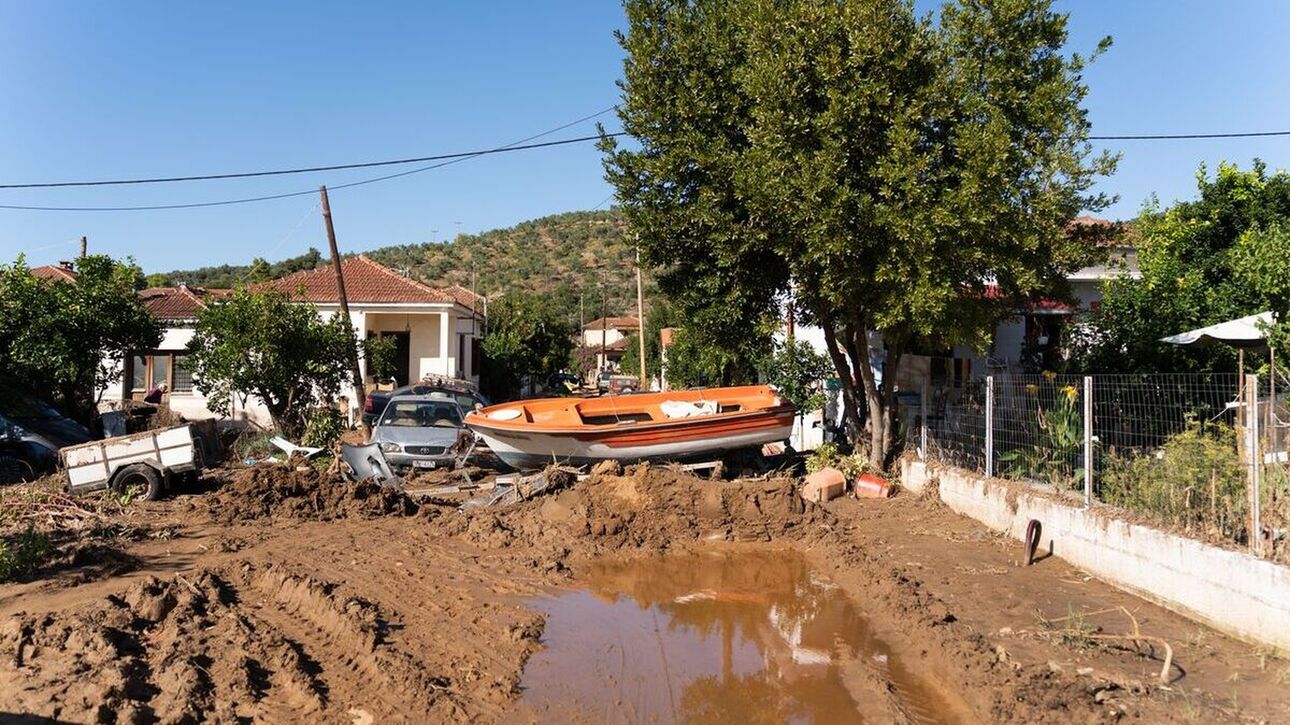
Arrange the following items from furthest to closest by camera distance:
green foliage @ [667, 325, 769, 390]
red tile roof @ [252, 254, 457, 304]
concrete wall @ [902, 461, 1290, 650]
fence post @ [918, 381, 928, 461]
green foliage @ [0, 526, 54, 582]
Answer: red tile roof @ [252, 254, 457, 304] → green foliage @ [667, 325, 769, 390] → fence post @ [918, 381, 928, 461] → green foliage @ [0, 526, 54, 582] → concrete wall @ [902, 461, 1290, 650]

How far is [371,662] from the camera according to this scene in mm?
6070

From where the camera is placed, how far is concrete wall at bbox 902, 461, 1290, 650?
6.23 meters

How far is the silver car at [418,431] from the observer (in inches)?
582

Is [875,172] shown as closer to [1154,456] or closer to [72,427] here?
[1154,456]

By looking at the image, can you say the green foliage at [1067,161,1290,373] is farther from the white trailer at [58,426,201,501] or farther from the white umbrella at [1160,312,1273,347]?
the white trailer at [58,426,201,501]

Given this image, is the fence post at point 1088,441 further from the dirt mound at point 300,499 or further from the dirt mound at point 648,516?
the dirt mound at point 300,499

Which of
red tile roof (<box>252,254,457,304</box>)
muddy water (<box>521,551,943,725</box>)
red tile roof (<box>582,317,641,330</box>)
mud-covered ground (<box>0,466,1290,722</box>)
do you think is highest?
red tile roof (<box>582,317,641,330</box>)

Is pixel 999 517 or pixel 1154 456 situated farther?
pixel 999 517

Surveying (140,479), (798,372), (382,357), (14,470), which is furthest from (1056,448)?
(382,357)

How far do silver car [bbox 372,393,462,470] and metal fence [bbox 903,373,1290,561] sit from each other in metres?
7.95

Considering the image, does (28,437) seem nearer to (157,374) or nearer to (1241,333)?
(157,374)

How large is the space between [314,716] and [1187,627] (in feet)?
20.4

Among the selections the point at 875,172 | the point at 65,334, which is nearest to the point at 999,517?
the point at 875,172

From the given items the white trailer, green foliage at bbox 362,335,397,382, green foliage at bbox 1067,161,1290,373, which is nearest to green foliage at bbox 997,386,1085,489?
green foliage at bbox 1067,161,1290,373
